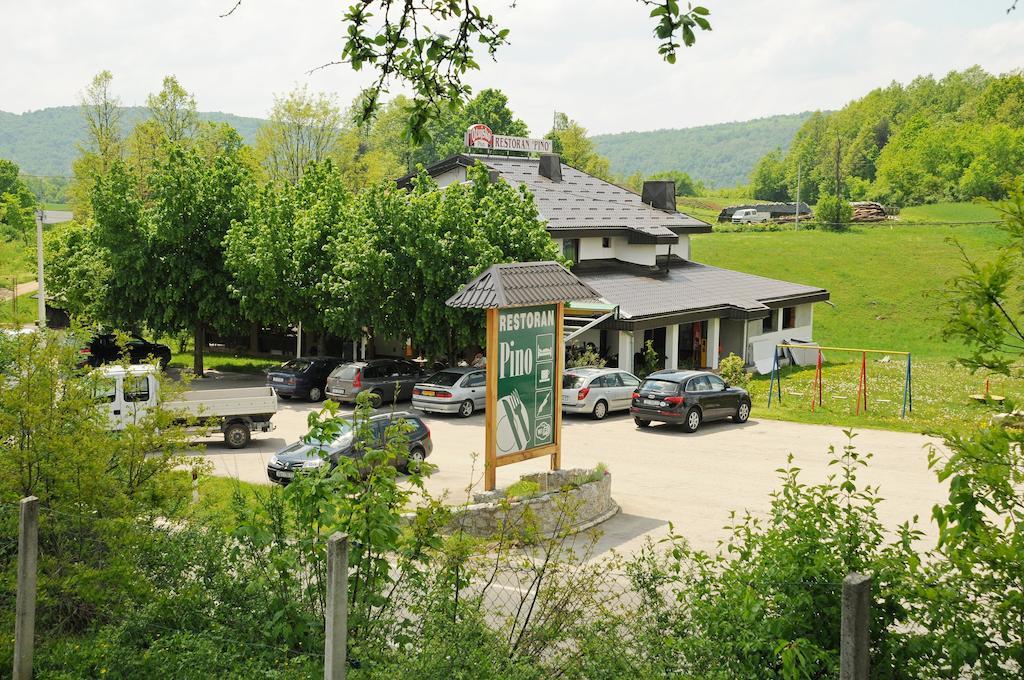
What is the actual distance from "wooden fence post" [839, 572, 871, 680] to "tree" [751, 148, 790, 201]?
13934cm

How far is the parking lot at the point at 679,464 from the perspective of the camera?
17.0 meters

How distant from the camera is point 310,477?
6.17 meters

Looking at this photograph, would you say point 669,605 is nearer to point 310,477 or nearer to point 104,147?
point 310,477

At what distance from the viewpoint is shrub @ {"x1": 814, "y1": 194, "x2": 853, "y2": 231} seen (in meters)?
80.9

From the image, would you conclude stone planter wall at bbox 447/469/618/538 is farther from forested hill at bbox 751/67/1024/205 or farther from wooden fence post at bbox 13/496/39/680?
forested hill at bbox 751/67/1024/205

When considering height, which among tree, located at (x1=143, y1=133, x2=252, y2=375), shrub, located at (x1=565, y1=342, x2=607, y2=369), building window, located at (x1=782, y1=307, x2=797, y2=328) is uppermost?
tree, located at (x1=143, y1=133, x2=252, y2=375)

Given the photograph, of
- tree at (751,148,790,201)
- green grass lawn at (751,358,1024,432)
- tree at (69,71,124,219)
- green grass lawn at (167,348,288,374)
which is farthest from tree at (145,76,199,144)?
tree at (751,148,790,201)

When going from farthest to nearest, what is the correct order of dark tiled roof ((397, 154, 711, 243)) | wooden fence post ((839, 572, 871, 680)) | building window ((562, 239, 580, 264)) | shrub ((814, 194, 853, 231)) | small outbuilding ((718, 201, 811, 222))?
small outbuilding ((718, 201, 811, 222)) → shrub ((814, 194, 853, 231)) → dark tiled roof ((397, 154, 711, 243)) → building window ((562, 239, 580, 264)) → wooden fence post ((839, 572, 871, 680))

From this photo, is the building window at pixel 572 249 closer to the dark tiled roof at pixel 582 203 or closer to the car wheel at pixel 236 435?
the dark tiled roof at pixel 582 203

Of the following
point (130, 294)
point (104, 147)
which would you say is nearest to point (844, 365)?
point (130, 294)

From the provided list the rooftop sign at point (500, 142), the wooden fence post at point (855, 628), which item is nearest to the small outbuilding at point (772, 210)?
the rooftop sign at point (500, 142)

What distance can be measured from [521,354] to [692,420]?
11494mm

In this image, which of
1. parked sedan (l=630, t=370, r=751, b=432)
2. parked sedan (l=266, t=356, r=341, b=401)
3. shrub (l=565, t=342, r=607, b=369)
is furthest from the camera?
shrub (l=565, t=342, r=607, b=369)

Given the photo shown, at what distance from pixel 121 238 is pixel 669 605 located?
31145mm
